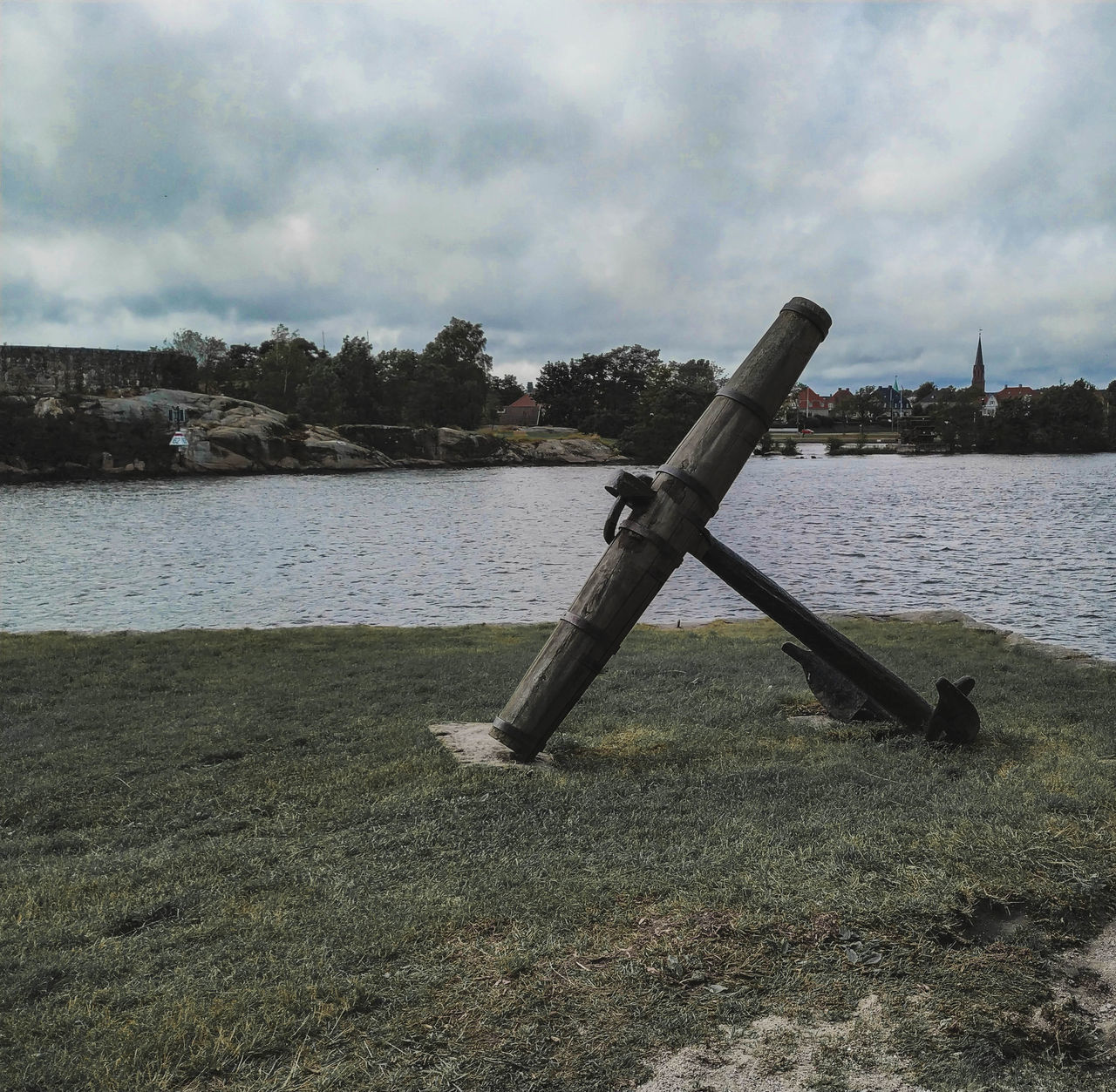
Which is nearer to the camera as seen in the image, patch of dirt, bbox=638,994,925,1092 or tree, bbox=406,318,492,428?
patch of dirt, bbox=638,994,925,1092

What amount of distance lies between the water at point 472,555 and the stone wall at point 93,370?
19232 mm

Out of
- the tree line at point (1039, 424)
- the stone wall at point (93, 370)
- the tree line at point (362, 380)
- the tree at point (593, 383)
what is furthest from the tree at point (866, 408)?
the stone wall at point (93, 370)

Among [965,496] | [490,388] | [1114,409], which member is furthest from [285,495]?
[1114,409]

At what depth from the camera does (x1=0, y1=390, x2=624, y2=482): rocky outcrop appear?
74.9m

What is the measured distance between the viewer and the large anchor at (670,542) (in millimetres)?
6391

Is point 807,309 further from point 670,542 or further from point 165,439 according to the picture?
point 165,439

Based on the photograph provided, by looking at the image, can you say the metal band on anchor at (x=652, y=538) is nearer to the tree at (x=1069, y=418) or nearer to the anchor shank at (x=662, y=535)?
the anchor shank at (x=662, y=535)

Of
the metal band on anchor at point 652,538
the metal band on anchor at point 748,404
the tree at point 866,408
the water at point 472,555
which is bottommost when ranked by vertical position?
the water at point 472,555

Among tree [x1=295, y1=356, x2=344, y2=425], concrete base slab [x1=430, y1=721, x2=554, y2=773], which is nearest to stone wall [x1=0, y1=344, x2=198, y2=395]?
tree [x1=295, y1=356, x2=344, y2=425]

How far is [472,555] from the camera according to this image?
111 ft

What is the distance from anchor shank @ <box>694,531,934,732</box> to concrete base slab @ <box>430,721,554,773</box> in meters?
1.90

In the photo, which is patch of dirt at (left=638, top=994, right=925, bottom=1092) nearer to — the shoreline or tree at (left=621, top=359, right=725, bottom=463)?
the shoreline

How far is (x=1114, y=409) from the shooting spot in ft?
458

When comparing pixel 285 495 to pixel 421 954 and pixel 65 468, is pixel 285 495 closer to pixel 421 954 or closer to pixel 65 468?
pixel 65 468
